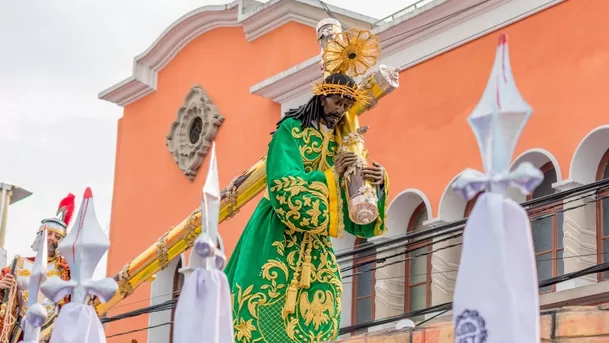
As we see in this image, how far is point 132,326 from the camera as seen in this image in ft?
53.4

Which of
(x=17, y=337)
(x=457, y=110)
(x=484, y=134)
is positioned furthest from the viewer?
(x=457, y=110)

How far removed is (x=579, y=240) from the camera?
11016 mm

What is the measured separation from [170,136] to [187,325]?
12545 mm

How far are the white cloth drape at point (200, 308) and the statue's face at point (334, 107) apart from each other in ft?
8.20

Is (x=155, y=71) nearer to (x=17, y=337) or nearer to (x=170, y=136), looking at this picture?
(x=170, y=136)

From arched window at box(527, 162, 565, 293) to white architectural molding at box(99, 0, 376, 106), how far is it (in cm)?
392

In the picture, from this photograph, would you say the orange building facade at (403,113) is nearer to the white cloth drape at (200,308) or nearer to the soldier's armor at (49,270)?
the soldier's armor at (49,270)

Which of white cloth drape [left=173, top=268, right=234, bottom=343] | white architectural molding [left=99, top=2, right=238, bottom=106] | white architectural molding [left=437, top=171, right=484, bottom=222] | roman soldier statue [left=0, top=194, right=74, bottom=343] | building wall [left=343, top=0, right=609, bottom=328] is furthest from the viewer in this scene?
white architectural molding [left=99, top=2, right=238, bottom=106]

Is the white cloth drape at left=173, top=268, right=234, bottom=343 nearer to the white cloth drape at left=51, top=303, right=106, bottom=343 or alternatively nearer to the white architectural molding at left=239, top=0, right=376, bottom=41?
the white cloth drape at left=51, top=303, right=106, bottom=343

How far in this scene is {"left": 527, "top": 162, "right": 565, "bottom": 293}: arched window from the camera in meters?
11.2

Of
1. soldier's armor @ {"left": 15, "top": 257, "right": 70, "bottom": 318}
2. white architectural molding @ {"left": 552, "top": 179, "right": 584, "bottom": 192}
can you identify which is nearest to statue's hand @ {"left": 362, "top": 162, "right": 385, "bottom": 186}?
soldier's armor @ {"left": 15, "top": 257, "right": 70, "bottom": 318}

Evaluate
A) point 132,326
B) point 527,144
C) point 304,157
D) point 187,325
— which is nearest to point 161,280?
point 132,326

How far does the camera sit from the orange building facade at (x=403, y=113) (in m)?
11.4

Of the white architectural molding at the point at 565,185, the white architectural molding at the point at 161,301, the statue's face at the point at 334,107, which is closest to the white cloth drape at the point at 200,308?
the statue's face at the point at 334,107
